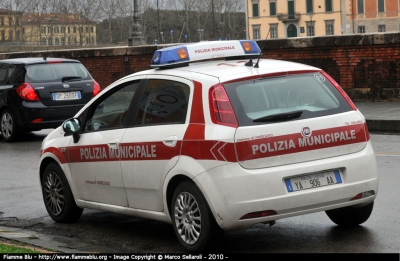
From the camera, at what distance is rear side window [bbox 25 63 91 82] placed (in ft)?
51.4

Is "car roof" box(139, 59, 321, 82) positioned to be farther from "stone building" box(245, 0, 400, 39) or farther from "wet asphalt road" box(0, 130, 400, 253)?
"stone building" box(245, 0, 400, 39)

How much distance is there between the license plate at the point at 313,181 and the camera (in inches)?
237

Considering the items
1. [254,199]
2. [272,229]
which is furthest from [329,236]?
[254,199]

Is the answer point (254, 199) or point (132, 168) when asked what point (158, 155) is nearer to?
point (132, 168)

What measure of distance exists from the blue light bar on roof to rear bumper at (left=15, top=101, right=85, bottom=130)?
875cm

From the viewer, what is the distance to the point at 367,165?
6359 mm

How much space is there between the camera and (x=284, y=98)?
628 centimetres

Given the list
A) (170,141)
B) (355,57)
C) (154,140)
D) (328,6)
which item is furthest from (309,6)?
(170,141)

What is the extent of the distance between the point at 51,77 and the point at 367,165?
402 inches

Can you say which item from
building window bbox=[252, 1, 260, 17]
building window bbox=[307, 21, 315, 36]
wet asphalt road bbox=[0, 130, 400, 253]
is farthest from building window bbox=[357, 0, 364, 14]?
wet asphalt road bbox=[0, 130, 400, 253]

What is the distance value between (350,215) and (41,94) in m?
9.62

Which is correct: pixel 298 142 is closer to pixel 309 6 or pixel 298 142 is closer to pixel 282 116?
pixel 282 116

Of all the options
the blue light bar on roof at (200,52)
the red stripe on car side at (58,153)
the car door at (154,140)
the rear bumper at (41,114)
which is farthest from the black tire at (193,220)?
the rear bumper at (41,114)

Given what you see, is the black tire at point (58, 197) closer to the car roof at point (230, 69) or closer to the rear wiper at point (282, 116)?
the car roof at point (230, 69)
